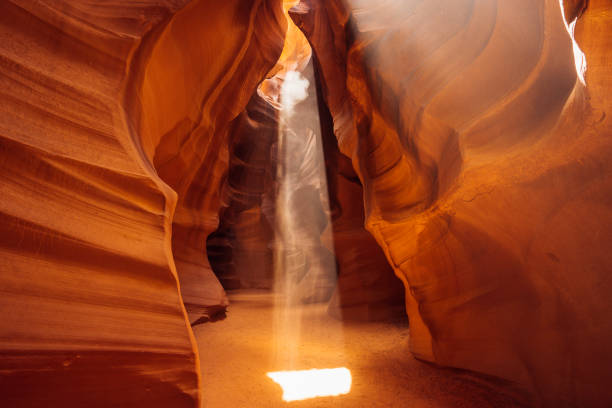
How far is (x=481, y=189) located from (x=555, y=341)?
1.38 meters

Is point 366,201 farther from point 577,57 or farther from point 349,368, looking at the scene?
point 577,57

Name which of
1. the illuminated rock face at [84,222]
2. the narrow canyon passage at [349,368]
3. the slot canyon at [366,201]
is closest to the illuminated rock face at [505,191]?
the slot canyon at [366,201]

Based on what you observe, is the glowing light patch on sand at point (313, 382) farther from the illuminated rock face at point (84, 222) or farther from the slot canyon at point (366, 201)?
the illuminated rock face at point (84, 222)

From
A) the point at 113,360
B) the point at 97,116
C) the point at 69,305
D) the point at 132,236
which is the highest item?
the point at 97,116

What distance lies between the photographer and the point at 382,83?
4.47 m

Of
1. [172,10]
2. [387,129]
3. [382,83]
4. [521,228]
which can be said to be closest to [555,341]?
[521,228]

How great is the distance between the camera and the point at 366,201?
16.0 ft

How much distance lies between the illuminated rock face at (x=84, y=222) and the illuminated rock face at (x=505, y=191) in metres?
2.57

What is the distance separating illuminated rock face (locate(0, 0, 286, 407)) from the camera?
1615mm

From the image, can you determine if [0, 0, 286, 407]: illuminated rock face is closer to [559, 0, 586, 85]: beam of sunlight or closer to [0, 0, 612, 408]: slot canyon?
[0, 0, 612, 408]: slot canyon

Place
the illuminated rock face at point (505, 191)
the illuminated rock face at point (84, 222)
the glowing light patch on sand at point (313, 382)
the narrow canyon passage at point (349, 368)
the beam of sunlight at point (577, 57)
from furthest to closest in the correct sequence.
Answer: the glowing light patch on sand at point (313, 382)
the narrow canyon passage at point (349, 368)
the illuminated rock face at point (505, 191)
the beam of sunlight at point (577, 57)
the illuminated rock face at point (84, 222)

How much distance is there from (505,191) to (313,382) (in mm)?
2654

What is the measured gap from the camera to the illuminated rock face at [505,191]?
2.41m

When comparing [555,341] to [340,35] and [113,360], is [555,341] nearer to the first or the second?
[113,360]
